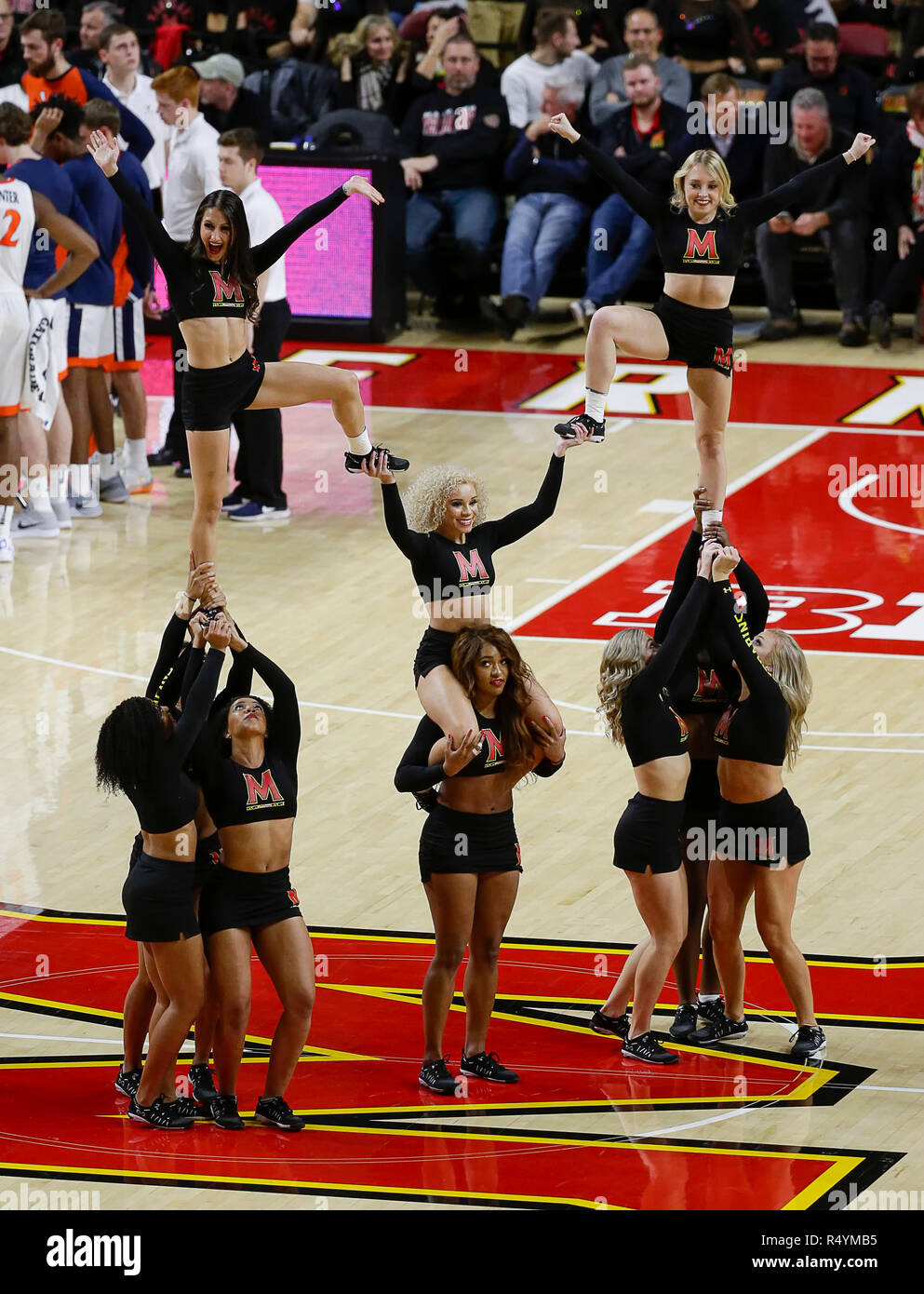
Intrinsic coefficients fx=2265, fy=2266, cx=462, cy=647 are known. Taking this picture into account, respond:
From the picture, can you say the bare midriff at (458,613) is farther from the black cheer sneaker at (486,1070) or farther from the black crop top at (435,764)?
the black cheer sneaker at (486,1070)

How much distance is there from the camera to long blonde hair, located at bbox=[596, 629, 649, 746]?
7668 mm

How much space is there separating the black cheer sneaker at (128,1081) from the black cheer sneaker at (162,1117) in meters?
0.26

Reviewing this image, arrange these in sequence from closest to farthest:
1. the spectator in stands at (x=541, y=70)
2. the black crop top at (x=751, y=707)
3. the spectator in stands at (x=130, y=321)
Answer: the black crop top at (x=751, y=707)
the spectator in stands at (x=130, y=321)
the spectator in stands at (x=541, y=70)

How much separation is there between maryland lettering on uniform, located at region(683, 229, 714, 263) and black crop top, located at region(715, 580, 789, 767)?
109 cm

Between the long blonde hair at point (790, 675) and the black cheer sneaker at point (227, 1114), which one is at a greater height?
the long blonde hair at point (790, 675)

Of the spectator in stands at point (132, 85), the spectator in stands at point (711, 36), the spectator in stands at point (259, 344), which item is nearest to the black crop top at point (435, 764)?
the spectator in stands at point (259, 344)

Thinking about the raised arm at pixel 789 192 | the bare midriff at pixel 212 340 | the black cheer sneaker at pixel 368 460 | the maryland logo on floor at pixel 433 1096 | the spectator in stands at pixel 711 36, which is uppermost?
the spectator in stands at pixel 711 36

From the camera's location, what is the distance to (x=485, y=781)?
24.6ft

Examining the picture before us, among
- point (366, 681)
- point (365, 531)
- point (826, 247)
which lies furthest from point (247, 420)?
point (826, 247)

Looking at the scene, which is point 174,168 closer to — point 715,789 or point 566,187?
point 566,187

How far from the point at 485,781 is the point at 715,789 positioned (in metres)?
0.94

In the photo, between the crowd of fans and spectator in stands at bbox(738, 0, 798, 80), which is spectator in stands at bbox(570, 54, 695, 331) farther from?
spectator in stands at bbox(738, 0, 798, 80)

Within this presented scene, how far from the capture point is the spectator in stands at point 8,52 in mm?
19375

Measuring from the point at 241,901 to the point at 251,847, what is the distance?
17cm
